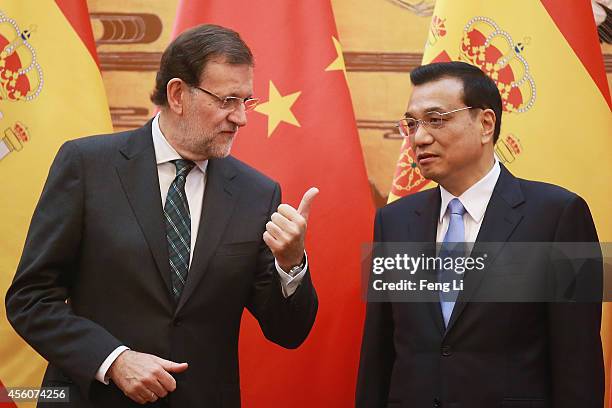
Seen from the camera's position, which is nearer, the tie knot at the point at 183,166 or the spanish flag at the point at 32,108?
the tie knot at the point at 183,166

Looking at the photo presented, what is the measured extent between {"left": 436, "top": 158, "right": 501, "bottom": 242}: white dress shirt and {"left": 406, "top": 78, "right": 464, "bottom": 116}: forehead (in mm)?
238

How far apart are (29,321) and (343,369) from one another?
1.27m

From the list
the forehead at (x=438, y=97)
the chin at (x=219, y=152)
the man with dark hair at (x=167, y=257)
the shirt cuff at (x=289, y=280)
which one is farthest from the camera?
the forehead at (x=438, y=97)

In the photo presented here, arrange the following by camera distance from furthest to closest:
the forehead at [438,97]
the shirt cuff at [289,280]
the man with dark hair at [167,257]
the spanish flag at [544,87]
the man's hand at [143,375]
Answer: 1. the spanish flag at [544,87]
2. the forehead at [438,97]
3. the shirt cuff at [289,280]
4. the man with dark hair at [167,257]
5. the man's hand at [143,375]

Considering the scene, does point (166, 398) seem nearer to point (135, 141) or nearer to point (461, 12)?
point (135, 141)

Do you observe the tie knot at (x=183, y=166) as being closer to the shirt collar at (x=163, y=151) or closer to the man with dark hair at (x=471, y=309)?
the shirt collar at (x=163, y=151)

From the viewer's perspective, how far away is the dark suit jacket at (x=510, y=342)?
6.94 feet

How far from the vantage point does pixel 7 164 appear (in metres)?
2.87

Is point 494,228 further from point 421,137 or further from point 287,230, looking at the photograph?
point 287,230

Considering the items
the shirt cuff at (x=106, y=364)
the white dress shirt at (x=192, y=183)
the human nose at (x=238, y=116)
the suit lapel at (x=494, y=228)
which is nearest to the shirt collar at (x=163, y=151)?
the white dress shirt at (x=192, y=183)

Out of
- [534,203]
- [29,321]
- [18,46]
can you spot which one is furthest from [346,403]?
[18,46]

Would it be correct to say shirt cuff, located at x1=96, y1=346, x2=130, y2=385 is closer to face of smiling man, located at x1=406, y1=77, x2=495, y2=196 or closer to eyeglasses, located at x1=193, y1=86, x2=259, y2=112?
eyeglasses, located at x1=193, y1=86, x2=259, y2=112

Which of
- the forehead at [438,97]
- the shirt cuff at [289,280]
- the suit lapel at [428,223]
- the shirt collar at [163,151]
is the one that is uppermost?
the forehead at [438,97]

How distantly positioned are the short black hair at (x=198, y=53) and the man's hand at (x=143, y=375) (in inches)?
30.3
